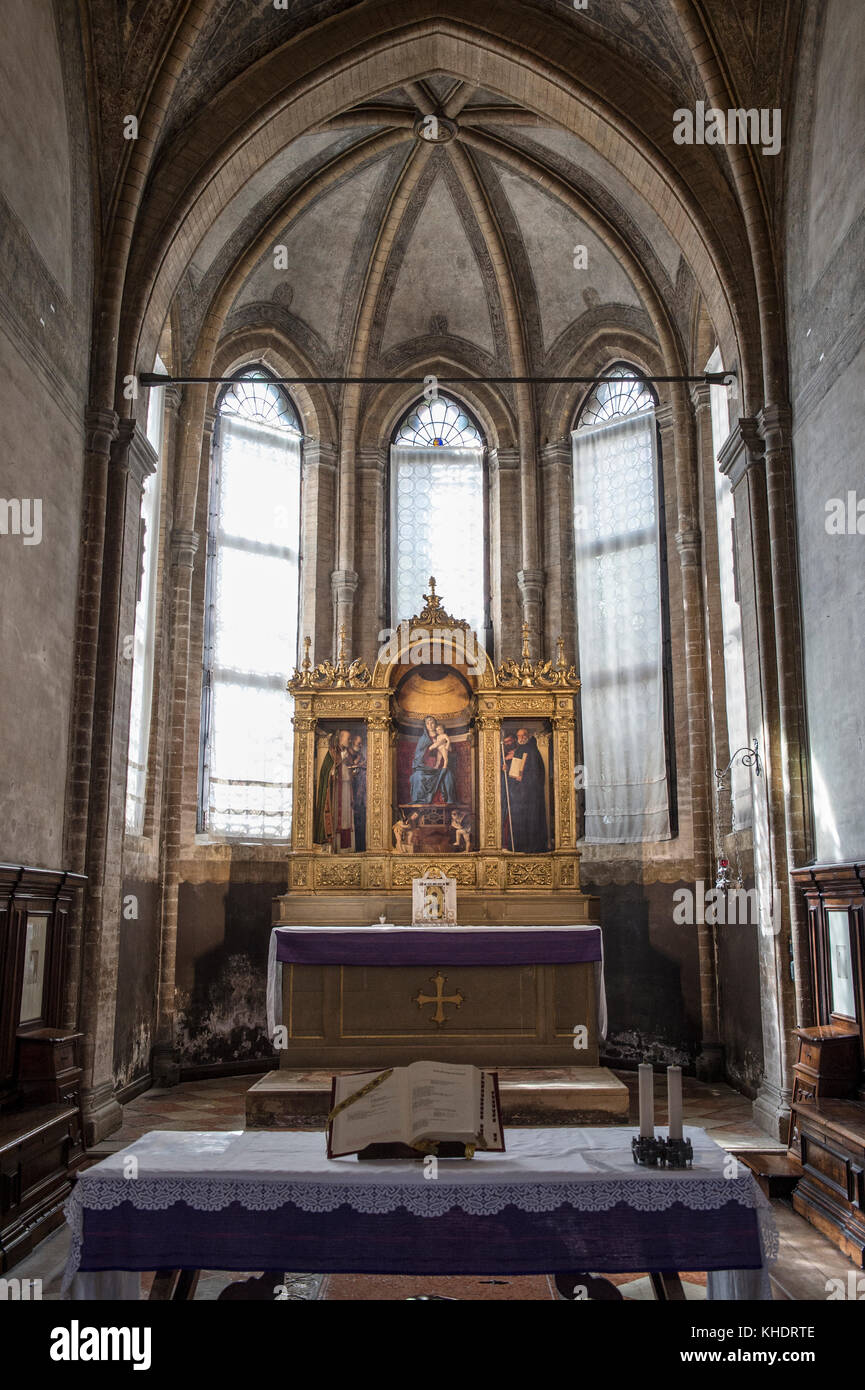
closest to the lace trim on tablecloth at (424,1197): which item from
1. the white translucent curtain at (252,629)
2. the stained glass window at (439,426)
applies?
the white translucent curtain at (252,629)

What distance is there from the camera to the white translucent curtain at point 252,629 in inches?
573

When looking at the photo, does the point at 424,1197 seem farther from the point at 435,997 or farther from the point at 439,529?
the point at 439,529

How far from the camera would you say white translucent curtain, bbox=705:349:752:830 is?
12.6 m

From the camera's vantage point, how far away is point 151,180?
11367 mm

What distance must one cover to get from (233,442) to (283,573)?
6.23 ft

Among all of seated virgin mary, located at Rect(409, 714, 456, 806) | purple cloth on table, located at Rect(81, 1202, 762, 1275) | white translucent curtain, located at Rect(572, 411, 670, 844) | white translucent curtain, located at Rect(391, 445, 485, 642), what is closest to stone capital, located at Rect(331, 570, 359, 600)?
white translucent curtain, located at Rect(391, 445, 485, 642)

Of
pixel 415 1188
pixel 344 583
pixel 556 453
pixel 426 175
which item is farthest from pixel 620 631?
pixel 415 1188

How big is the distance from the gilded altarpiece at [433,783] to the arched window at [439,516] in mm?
3815

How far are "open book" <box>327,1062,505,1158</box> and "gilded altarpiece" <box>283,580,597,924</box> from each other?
7.09 metres

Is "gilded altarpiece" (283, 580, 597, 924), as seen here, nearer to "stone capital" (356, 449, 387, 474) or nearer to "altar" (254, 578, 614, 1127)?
"altar" (254, 578, 614, 1127)

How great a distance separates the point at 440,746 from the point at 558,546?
472cm

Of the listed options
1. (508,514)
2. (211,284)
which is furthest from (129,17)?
(508,514)

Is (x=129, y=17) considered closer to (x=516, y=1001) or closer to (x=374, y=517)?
(x=374, y=517)

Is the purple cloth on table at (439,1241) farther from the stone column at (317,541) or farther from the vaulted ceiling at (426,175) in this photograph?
the stone column at (317,541)
